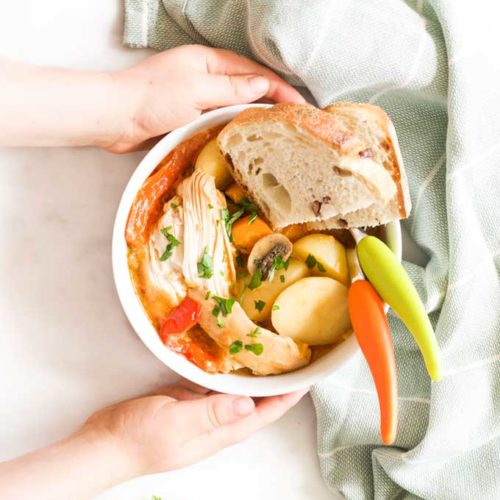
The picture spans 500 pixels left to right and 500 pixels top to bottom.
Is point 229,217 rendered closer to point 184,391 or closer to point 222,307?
point 222,307

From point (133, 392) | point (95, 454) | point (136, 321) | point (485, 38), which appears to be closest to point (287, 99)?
point (485, 38)

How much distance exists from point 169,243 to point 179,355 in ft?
0.63

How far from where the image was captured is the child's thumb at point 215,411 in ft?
4.15

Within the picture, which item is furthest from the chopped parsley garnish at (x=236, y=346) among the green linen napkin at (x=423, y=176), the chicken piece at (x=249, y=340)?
the green linen napkin at (x=423, y=176)

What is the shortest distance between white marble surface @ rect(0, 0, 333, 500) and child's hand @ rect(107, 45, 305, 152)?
9cm

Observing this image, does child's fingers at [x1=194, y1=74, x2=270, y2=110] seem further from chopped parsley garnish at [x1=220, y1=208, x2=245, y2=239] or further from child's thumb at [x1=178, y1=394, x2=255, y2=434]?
child's thumb at [x1=178, y1=394, x2=255, y2=434]

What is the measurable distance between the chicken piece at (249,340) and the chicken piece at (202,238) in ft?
0.08

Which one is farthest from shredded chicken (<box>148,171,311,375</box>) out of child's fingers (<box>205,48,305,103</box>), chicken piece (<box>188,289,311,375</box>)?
child's fingers (<box>205,48,305,103</box>)

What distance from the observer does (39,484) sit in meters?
1.25

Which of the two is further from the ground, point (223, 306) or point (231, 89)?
point (231, 89)

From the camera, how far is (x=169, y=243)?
1196 millimetres

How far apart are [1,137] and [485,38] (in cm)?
87

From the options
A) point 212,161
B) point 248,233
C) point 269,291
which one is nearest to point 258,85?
point 212,161

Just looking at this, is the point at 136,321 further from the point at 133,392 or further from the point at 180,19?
the point at 180,19
